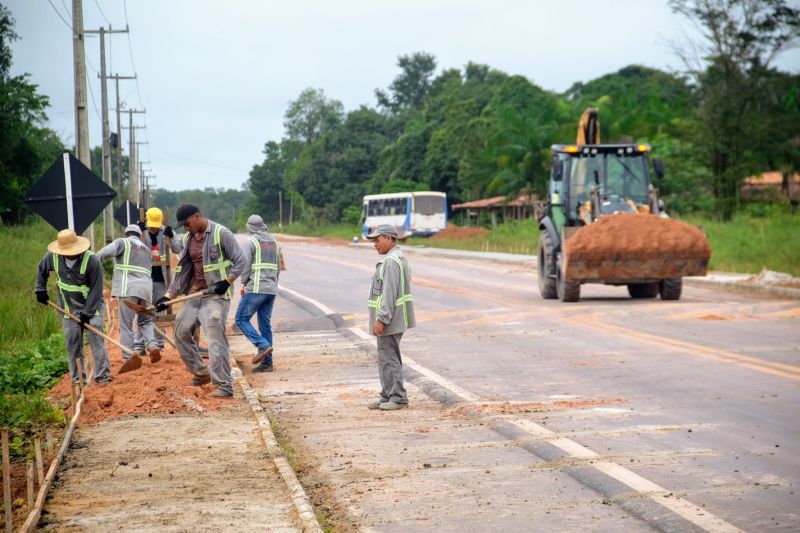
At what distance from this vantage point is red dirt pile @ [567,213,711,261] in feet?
70.2

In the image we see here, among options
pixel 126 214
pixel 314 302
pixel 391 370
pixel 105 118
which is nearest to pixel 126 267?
pixel 391 370

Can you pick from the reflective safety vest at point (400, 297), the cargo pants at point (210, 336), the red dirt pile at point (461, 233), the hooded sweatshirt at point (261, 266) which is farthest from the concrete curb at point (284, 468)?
the red dirt pile at point (461, 233)

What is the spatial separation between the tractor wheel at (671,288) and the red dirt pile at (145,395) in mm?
12059

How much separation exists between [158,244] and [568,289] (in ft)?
32.2

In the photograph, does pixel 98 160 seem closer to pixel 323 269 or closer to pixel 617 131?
pixel 617 131

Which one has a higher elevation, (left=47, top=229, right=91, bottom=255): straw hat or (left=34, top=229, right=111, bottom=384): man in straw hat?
(left=47, top=229, right=91, bottom=255): straw hat

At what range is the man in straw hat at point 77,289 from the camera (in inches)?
475

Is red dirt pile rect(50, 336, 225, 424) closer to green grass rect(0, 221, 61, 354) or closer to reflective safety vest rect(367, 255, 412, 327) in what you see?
reflective safety vest rect(367, 255, 412, 327)

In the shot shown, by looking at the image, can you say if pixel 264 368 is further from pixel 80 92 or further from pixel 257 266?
pixel 80 92

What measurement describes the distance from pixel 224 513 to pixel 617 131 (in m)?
51.9

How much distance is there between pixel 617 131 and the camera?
185ft

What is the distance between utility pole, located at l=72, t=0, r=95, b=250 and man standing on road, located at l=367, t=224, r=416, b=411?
14.0 m

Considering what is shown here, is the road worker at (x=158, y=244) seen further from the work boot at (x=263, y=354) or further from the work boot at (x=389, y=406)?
the work boot at (x=389, y=406)

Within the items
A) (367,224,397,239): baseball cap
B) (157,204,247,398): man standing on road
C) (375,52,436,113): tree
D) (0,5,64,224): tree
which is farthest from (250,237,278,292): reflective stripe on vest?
(375,52,436,113): tree
